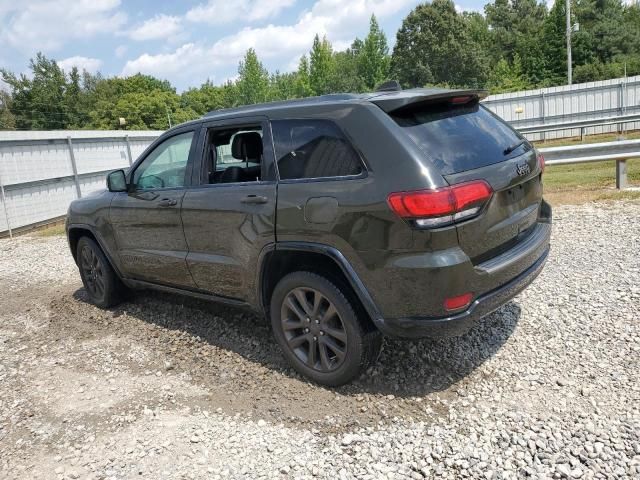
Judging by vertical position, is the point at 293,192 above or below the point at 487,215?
above

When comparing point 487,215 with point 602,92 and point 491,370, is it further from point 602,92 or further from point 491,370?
point 602,92

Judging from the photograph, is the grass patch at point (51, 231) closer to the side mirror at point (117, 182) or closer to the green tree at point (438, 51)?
the side mirror at point (117, 182)

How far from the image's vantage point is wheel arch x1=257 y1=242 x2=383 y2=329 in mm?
2986

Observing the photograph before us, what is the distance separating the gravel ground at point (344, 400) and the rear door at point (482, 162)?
92 cm

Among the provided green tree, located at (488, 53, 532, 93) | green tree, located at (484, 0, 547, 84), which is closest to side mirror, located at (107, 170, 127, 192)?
green tree, located at (488, 53, 532, 93)

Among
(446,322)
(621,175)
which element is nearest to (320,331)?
(446,322)

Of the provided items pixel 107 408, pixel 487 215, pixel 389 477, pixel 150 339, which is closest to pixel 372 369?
pixel 389 477

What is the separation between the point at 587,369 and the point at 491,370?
586mm

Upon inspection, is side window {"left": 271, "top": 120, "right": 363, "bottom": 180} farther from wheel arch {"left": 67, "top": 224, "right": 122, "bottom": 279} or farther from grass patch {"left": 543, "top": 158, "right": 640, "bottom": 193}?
grass patch {"left": 543, "top": 158, "right": 640, "bottom": 193}

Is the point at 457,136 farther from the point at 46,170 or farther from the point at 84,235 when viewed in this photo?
the point at 46,170


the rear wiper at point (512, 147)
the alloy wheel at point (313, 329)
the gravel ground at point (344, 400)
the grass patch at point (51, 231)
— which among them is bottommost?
the gravel ground at point (344, 400)

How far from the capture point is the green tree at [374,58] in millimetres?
59156

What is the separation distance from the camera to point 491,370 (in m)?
3.34

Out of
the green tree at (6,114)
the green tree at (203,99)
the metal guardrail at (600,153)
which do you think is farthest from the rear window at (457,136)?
the green tree at (203,99)
